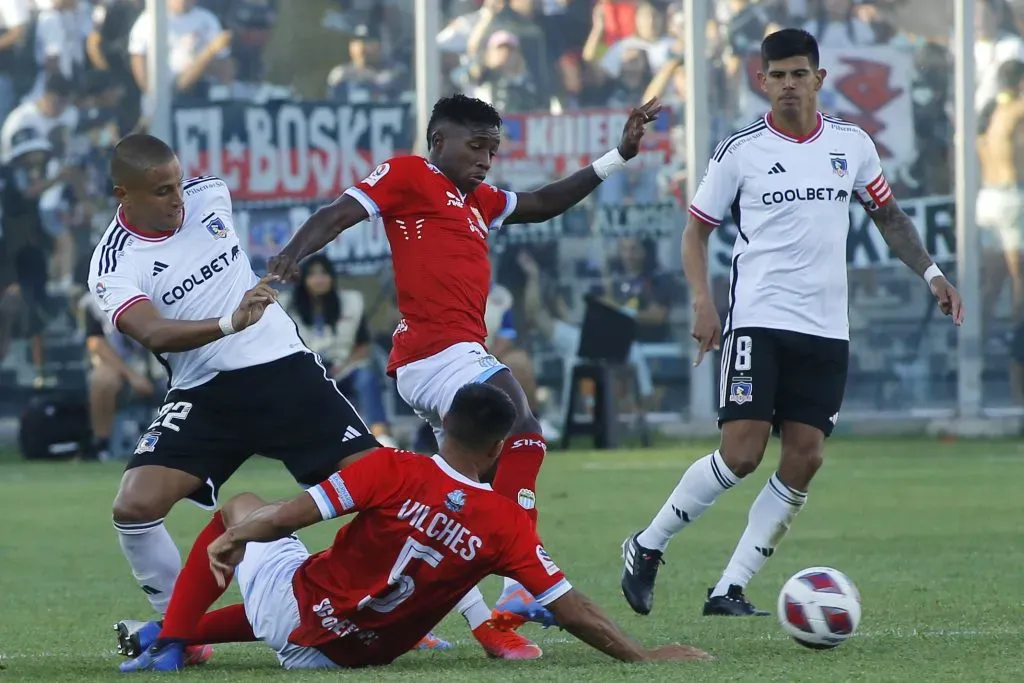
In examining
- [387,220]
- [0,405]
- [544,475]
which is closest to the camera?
[387,220]

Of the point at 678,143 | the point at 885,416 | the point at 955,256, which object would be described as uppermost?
the point at 678,143

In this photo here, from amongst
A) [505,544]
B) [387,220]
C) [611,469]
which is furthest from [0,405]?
[505,544]

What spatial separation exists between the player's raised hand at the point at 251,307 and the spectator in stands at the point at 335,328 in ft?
31.4

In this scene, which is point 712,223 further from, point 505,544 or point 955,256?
point 955,256

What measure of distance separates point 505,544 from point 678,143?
44.7ft

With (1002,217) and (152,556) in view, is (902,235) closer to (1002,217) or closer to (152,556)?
(152,556)

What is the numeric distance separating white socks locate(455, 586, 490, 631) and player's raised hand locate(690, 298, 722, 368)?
1457 mm

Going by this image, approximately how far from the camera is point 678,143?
62.1 feet

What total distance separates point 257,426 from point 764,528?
223 cm

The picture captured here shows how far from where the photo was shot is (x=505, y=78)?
62.0ft

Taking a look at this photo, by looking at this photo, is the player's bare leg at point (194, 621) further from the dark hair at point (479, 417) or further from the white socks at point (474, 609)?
the dark hair at point (479, 417)

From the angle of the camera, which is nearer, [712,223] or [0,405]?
[712,223]

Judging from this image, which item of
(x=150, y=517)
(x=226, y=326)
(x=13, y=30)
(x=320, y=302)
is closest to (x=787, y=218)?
(x=226, y=326)

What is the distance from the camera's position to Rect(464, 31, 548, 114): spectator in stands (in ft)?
61.8
